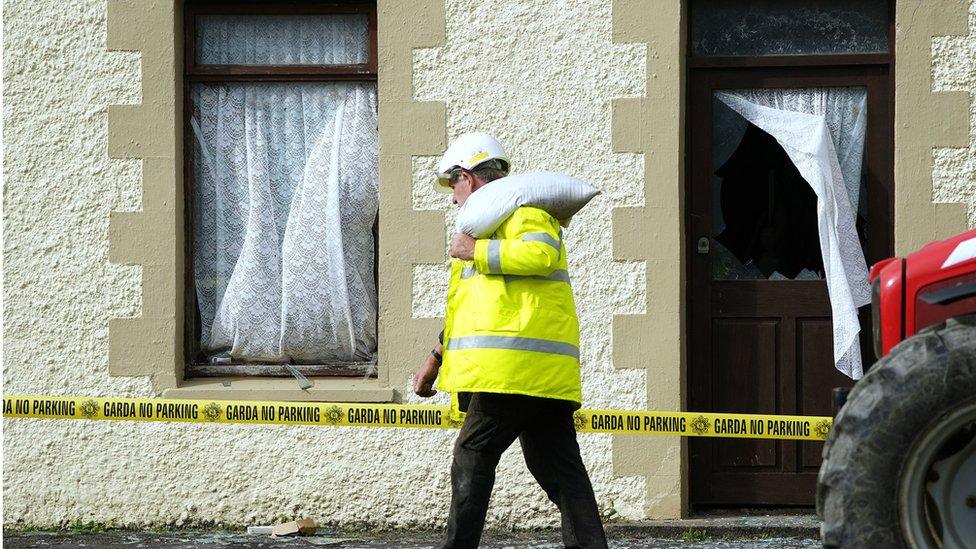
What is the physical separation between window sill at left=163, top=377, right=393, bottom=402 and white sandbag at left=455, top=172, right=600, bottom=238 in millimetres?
2032

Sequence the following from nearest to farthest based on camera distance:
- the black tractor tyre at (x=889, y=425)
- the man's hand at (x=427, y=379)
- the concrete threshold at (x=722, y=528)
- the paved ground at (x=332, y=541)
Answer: the black tractor tyre at (x=889, y=425) < the man's hand at (x=427, y=379) < the paved ground at (x=332, y=541) < the concrete threshold at (x=722, y=528)

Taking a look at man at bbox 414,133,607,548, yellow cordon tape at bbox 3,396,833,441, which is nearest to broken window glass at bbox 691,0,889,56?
yellow cordon tape at bbox 3,396,833,441

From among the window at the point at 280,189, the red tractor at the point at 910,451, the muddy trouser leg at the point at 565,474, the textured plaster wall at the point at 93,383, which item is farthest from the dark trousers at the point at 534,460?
the window at the point at 280,189

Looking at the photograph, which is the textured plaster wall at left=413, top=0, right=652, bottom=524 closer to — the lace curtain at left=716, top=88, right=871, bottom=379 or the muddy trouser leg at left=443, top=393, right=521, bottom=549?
the lace curtain at left=716, top=88, right=871, bottom=379

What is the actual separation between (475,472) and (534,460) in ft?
0.92

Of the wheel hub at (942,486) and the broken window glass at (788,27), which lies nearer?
the wheel hub at (942,486)

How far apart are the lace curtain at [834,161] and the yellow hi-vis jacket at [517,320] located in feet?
7.43

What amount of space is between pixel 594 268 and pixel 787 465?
148 cm

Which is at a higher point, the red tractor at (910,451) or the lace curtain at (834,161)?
the lace curtain at (834,161)

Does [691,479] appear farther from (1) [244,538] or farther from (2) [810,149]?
(1) [244,538]

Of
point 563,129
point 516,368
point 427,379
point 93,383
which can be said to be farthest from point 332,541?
point 563,129

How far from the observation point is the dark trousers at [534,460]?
4824 mm

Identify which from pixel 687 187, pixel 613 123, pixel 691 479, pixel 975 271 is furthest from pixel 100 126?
pixel 975 271

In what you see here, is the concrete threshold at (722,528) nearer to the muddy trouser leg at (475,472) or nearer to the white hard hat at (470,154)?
the muddy trouser leg at (475,472)
